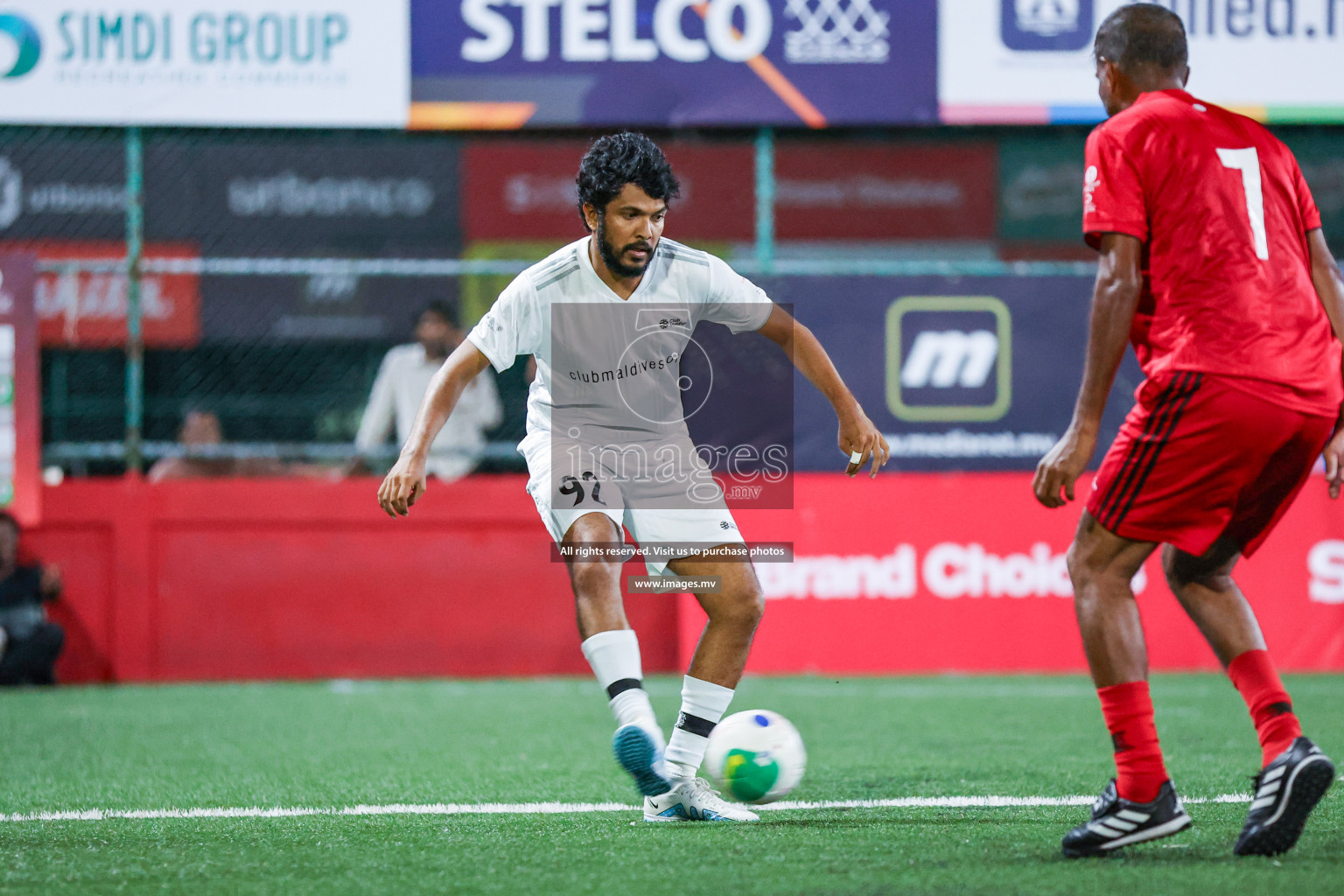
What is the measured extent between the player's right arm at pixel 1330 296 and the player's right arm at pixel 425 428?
229cm

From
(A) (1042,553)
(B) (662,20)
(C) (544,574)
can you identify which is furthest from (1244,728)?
(B) (662,20)

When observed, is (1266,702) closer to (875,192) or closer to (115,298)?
(115,298)

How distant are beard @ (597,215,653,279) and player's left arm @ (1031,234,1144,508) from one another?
4.60ft

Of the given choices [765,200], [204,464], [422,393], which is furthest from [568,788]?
[204,464]

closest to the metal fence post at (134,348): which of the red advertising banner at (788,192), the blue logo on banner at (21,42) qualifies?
the blue logo on banner at (21,42)

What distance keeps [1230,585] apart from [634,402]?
5.89 ft

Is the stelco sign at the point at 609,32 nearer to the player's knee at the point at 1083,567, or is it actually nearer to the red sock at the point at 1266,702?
the player's knee at the point at 1083,567

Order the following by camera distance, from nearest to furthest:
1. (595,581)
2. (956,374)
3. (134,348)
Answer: (595,581), (134,348), (956,374)

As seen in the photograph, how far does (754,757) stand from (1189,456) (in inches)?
61.9

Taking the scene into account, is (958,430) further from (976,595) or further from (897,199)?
(897,199)

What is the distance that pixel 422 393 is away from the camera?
9.65 metres

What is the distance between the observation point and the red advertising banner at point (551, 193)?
14945mm

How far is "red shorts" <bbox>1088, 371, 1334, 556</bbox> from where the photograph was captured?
3.60 meters

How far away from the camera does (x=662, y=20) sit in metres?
9.34
